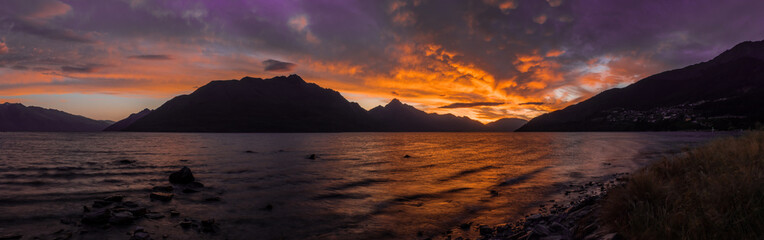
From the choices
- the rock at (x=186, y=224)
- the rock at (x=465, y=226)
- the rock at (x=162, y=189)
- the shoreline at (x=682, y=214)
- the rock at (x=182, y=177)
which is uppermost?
the shoreline at (x=682, y=214)

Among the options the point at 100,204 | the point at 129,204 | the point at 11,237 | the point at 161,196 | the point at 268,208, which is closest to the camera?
the point at 11,237

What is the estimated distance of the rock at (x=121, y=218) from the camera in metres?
13.0

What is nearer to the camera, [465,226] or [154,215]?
[465,226]

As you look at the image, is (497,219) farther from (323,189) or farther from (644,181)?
(323,189)

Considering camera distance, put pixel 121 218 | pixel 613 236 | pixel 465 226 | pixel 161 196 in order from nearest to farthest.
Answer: pixel 613 236 → pixel 121 218 → pixel 465 226 → pixel 161 196

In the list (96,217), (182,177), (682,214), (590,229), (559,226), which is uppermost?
(682,214)

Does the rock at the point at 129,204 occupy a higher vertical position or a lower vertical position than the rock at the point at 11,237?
higher

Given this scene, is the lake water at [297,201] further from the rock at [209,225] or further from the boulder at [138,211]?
the boulder at [138,211]

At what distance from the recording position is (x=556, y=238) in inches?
354

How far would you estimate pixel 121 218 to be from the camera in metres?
13.2

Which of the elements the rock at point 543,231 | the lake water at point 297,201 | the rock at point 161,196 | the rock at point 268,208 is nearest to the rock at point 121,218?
the lake water at point 297,201

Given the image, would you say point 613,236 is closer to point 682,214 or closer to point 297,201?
point 682,214

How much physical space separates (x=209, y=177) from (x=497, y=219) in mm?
23482

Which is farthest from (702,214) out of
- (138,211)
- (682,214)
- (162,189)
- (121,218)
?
(162,189)
